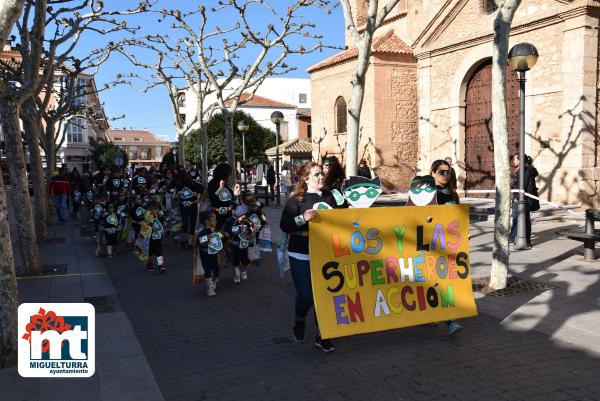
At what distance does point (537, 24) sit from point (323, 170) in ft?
43.4

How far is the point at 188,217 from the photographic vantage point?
11320 mm

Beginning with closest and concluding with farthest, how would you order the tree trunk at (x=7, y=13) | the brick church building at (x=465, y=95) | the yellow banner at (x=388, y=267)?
the tree trunk at (x=7, y=13)
the yellow banner at (x=388, y=267)
the brick church building at (x=465, y=95)

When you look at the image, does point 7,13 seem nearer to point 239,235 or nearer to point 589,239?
point 239,235

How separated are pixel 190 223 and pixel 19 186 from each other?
3810 millimetres

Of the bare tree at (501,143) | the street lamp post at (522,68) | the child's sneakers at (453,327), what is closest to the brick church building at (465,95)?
the street lamp post at (522,68)

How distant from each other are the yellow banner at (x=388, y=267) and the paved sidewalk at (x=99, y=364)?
168cm

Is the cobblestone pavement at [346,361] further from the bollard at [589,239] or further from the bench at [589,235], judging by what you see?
the bollard at [589,239]

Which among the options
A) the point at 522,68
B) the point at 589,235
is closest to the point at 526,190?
the point at 589,235

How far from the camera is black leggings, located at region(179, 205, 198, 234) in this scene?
36.8ft

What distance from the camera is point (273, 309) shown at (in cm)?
648

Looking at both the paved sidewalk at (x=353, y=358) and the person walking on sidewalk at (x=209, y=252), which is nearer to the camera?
the paved sidewalk at (x=353, y=358)

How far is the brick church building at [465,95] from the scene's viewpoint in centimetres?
1426

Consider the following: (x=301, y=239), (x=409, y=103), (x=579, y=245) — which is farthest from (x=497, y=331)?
(x=409, y=103)

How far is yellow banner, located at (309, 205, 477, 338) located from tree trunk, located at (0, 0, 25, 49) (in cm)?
313
